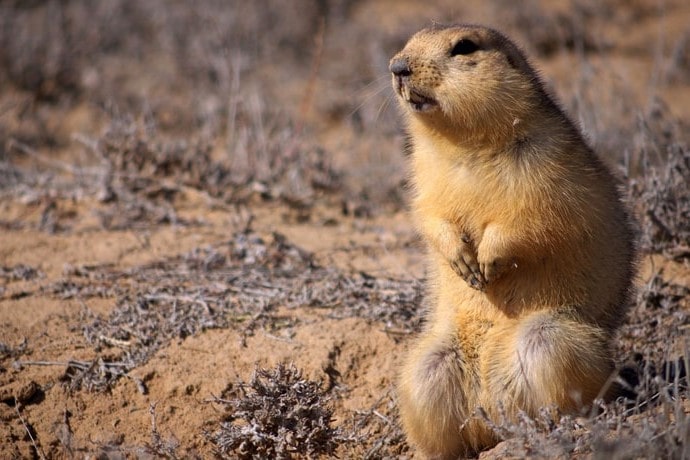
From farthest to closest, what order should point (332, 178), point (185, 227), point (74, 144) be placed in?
1. point (74, 144)
2. point (332, 178)
3. point (185, 227)

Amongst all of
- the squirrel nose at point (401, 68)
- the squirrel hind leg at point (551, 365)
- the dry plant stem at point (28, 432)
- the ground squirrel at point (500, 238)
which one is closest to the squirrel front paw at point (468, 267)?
the ground squirrel at point (500, 238)

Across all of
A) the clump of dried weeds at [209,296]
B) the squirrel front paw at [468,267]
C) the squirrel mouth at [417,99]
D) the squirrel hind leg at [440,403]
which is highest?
A: the squirrel mouth at [417,99]

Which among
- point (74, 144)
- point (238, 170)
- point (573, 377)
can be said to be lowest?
point (74, 144)

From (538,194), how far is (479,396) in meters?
1.00

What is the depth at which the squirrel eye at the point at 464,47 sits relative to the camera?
3.97m

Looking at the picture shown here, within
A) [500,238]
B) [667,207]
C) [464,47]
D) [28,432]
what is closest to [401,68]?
[464,47]

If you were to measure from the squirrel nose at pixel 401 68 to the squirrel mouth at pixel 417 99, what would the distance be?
0.05m

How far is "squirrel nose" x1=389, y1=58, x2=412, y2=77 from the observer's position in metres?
3.90

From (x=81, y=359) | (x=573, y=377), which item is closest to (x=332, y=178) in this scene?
(x=81, y=359)

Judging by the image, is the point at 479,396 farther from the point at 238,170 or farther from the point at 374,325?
the point at 238,170

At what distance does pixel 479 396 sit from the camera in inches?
154

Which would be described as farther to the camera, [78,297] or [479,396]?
[78,297]

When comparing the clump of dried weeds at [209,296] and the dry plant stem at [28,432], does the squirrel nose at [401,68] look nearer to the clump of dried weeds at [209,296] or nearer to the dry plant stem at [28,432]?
the clump of dried weeds at [209,296]

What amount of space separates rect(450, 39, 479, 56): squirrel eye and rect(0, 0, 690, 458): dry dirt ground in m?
0.56
